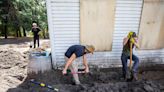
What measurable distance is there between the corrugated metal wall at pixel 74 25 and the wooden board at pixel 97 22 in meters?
0.15

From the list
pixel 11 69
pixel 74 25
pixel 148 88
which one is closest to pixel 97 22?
pixel 74 25

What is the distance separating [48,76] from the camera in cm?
484

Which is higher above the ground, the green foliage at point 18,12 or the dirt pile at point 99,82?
the green foliage at point 18,12

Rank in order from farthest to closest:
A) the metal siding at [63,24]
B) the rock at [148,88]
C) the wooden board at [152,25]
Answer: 1. the wooden board at [152,25]
2. the metal siding at [63,24]
3. the rock at [148,88]

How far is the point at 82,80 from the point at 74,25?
1676 millimetres

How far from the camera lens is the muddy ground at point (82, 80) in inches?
148

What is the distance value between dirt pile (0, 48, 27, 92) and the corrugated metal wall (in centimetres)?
125

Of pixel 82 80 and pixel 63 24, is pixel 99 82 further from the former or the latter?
pixel 63 24

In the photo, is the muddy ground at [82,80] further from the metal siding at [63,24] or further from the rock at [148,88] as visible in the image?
the metal siding at [63,24]

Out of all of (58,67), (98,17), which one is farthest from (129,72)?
(58,67)

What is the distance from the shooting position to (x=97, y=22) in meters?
4.79

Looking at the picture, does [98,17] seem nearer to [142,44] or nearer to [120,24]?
[120,24]

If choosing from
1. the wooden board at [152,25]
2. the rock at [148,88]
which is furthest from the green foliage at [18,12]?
the rock at [148,88]

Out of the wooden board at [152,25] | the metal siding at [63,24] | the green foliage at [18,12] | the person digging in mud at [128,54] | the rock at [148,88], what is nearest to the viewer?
the rock at [148,88]
